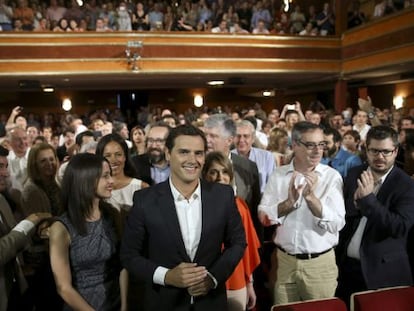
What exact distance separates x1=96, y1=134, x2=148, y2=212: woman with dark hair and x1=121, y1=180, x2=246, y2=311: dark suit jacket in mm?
835

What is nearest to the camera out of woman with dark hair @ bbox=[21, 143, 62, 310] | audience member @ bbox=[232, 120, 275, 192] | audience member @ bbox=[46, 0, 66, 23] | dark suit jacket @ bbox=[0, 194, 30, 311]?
dark suit jacket @ bbox=[0, 194, 30, 311]

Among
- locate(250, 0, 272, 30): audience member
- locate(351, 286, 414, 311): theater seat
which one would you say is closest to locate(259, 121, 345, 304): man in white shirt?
locate(351, 286, 414, 311): theater seat

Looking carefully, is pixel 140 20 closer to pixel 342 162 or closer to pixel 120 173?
pixel 342 162

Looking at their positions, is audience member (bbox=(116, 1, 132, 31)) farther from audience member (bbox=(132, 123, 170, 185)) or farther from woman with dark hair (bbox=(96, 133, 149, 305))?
woman with dark hair (bbox=(96, 133, 149, 305))

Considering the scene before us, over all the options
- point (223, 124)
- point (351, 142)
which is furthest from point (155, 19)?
point (223, 124)

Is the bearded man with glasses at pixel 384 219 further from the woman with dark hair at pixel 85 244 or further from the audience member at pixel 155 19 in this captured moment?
the audience member at pixel 155 19

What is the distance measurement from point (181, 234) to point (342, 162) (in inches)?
113

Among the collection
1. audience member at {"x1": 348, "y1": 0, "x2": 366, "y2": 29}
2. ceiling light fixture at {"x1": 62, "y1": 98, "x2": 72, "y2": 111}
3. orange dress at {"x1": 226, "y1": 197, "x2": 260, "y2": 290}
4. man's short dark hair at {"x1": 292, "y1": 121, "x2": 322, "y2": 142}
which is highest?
audience member at {"x1": 348, "y1": 0, "x2": 366, "y2": 29}

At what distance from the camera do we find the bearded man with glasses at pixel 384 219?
89.7 inches

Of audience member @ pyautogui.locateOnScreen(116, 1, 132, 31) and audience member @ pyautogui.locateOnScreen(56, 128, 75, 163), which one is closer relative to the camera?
audience member @ pyautogui.locateOnScreen(56, 128, 75, 163)

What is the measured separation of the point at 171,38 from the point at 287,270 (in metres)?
8.72

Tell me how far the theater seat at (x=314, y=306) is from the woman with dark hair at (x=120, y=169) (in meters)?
1.23

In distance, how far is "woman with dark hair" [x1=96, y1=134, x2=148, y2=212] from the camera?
9.23ft

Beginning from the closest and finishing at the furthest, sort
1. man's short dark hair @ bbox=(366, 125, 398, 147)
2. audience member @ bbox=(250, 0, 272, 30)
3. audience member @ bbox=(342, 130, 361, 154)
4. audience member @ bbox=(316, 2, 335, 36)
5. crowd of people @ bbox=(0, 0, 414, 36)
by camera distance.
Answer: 1. man's short dark hair @ bbox=(366, 125, 398, 147)
2. audience member @ bbox=(342, 130, 361, 154)
3. crowd of people @ bbox=(0, 0, 414, 36)
4. audience member @ bbox=(250, 0, 272, 30)
5. audience member @ bbox=(316, 2, 335, 36)
